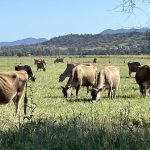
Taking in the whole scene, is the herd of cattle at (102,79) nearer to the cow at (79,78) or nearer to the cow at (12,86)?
the cow at (79,78)

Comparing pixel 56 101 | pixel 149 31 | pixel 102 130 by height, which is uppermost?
pixel 149 31

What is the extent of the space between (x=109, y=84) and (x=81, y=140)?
1523 centimetres

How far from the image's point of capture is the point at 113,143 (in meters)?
7.17

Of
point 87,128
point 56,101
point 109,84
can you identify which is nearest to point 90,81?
point 109,84

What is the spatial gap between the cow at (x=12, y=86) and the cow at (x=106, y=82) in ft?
16.1

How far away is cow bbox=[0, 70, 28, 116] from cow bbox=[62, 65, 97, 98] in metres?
6.73

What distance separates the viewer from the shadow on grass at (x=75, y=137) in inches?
278

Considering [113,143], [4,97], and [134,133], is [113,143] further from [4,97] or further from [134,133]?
[4,97]

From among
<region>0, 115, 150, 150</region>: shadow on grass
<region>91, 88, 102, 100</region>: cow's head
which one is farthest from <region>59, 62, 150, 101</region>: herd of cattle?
<region>0, 115, 150, 150</region>: shadow on grass

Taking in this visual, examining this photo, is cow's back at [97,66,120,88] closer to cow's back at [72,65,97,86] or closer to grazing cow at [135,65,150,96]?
grazing cow at [135,65,150,96]

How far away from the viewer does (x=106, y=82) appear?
877 inches

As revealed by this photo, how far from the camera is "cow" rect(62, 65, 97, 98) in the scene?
23.2 meters

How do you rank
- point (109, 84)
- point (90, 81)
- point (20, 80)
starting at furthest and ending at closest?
point (90, 81) < point (109, 84) < point (20, 80)

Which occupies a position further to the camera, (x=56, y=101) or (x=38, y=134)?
(x=56, y=101)
